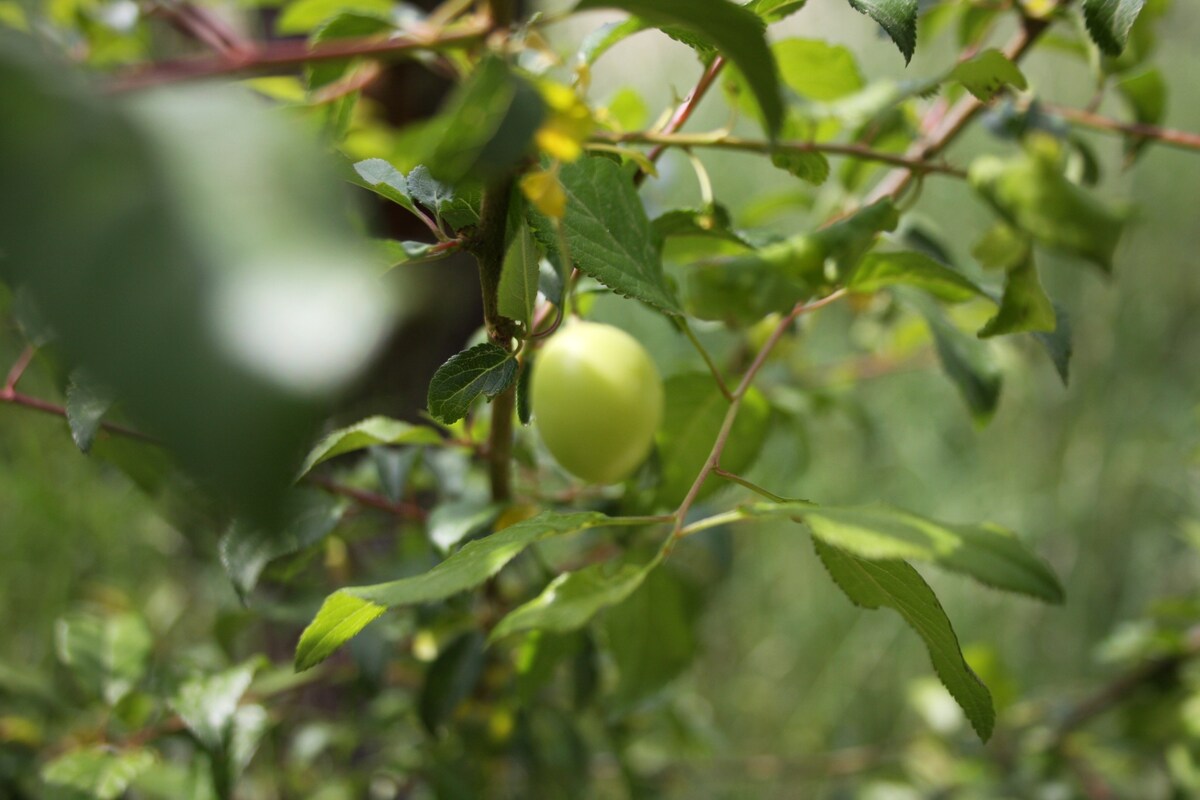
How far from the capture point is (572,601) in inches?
9.8

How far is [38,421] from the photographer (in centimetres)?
108

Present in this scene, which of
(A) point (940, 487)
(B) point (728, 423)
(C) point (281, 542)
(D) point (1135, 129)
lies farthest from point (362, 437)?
(A) point (940, 487)

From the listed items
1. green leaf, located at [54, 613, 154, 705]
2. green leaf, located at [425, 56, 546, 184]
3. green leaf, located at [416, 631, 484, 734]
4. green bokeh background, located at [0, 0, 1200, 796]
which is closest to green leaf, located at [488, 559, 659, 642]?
green leaf, located at [425, 56, 546, 184]

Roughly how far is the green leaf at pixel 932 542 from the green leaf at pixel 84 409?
0.22 meters

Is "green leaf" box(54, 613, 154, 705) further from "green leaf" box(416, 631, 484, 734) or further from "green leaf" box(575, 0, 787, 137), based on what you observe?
"green leaf" box(575, 0, 787, 137)

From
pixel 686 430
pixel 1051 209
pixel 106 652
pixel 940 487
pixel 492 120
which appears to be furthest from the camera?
pixel 940 487

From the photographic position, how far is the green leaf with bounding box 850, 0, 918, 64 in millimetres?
274

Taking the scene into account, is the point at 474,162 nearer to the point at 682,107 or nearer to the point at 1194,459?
the point at 682,107

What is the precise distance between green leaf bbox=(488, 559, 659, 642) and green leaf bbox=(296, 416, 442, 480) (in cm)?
12

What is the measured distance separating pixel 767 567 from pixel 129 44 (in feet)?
3.76

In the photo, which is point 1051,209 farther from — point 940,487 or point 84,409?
point 940,487

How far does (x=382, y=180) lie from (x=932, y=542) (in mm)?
192

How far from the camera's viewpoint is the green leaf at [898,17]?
27 cm

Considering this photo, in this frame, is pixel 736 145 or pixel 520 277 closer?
pixel 520 277
